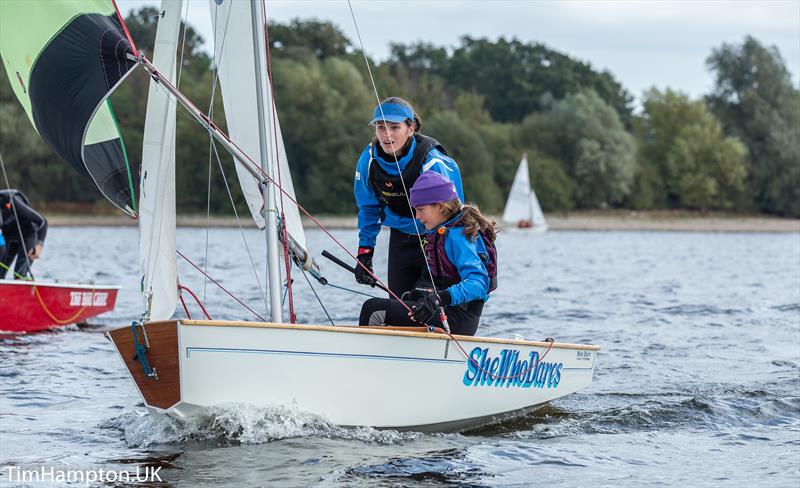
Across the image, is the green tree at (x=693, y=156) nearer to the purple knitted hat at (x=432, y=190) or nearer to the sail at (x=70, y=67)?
the purple knitted hat at (x=432, y=190)

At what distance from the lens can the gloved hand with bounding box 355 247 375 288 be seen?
6.35m

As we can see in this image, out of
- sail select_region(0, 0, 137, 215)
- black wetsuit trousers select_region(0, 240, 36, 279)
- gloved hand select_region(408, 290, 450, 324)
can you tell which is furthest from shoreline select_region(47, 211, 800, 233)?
sail select_region(0, 0, 137, 215)

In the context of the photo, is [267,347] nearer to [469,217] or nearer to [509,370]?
[469,217]

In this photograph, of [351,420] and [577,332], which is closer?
[351,420]

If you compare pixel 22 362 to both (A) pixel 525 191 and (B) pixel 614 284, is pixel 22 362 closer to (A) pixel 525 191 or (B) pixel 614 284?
(B) pixel 614 284

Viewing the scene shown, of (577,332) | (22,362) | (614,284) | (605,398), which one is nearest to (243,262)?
(614,284)

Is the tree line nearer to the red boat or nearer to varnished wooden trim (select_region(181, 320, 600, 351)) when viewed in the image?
the red boat

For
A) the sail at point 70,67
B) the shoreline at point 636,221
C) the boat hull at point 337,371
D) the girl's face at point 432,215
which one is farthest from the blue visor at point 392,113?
the shoreline at point 636,221

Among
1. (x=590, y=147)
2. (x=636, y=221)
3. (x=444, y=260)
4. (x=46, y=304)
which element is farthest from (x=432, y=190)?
(x=636, y=221)

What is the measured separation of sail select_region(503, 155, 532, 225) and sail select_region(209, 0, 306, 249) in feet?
162

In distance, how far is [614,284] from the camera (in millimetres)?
20531

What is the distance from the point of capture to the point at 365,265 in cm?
658

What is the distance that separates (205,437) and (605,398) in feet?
11.3

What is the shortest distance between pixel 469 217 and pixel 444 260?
31 cm
